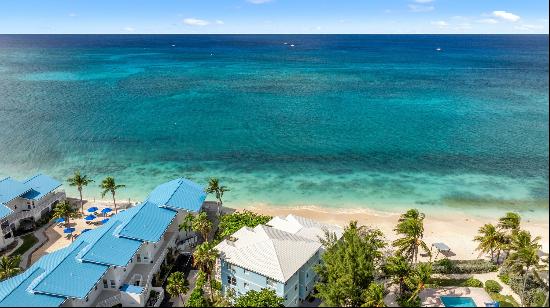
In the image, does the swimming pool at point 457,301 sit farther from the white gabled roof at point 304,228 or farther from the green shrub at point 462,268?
the white gabled roof at point 304,228

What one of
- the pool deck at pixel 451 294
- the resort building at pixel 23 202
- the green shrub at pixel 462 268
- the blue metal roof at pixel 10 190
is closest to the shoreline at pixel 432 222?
the green shrub at pixel 462 268

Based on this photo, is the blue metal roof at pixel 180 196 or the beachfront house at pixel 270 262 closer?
the beachfront house at pixel 270 262

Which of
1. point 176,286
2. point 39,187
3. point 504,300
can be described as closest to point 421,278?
point 504,300

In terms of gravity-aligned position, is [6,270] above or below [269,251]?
below

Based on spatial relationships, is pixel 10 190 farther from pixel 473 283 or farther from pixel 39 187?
pixel 473 283

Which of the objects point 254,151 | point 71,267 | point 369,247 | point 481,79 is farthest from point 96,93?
point 481,79

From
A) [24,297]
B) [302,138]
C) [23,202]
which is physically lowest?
[23,202]

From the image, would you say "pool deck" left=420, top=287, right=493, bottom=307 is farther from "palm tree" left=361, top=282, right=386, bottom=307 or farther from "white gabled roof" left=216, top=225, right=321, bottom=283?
"white gabled roof" left=216, top=225, right=321, bottom=283
